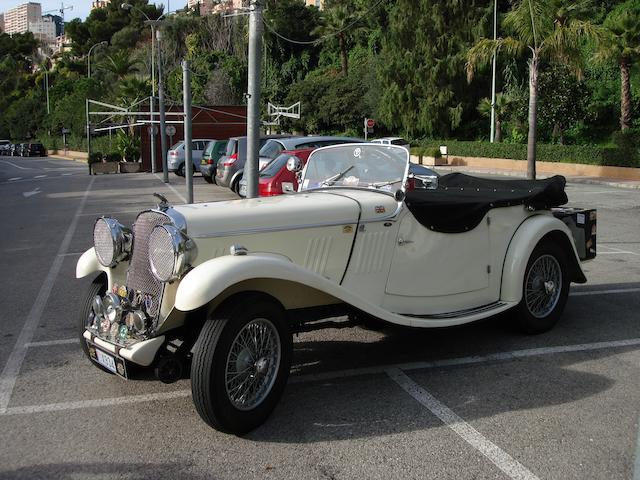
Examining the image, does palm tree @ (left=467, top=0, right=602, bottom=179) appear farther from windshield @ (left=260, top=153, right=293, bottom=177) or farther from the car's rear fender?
the car's rear fender

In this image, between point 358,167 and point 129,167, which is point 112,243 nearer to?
point 358,167

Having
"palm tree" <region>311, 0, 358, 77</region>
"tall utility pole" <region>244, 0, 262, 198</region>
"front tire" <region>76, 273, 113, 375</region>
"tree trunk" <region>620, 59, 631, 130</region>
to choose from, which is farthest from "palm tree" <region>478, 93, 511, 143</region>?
"front tire" <region>76, 273, 113, 375</region>

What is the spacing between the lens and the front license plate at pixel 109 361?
408cm

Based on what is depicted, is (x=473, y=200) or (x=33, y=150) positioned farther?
(x=33, y=150)

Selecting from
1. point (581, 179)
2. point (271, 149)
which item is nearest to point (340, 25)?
point (581, 179)

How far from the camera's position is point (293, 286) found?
Answer: 443 centimetres

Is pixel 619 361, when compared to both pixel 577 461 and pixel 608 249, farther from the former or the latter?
pixel 608 249

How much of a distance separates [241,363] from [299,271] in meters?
0.66

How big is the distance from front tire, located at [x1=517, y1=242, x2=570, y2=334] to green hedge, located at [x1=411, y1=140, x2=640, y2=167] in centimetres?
2346

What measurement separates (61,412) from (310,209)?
81.9 inches

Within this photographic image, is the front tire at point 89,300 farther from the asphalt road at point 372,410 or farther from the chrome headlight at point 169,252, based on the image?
the chrome headlight at point 169,252

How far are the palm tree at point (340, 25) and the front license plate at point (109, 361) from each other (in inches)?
2077

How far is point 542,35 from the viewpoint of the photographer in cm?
2352

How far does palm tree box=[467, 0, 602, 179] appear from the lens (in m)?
23.0
